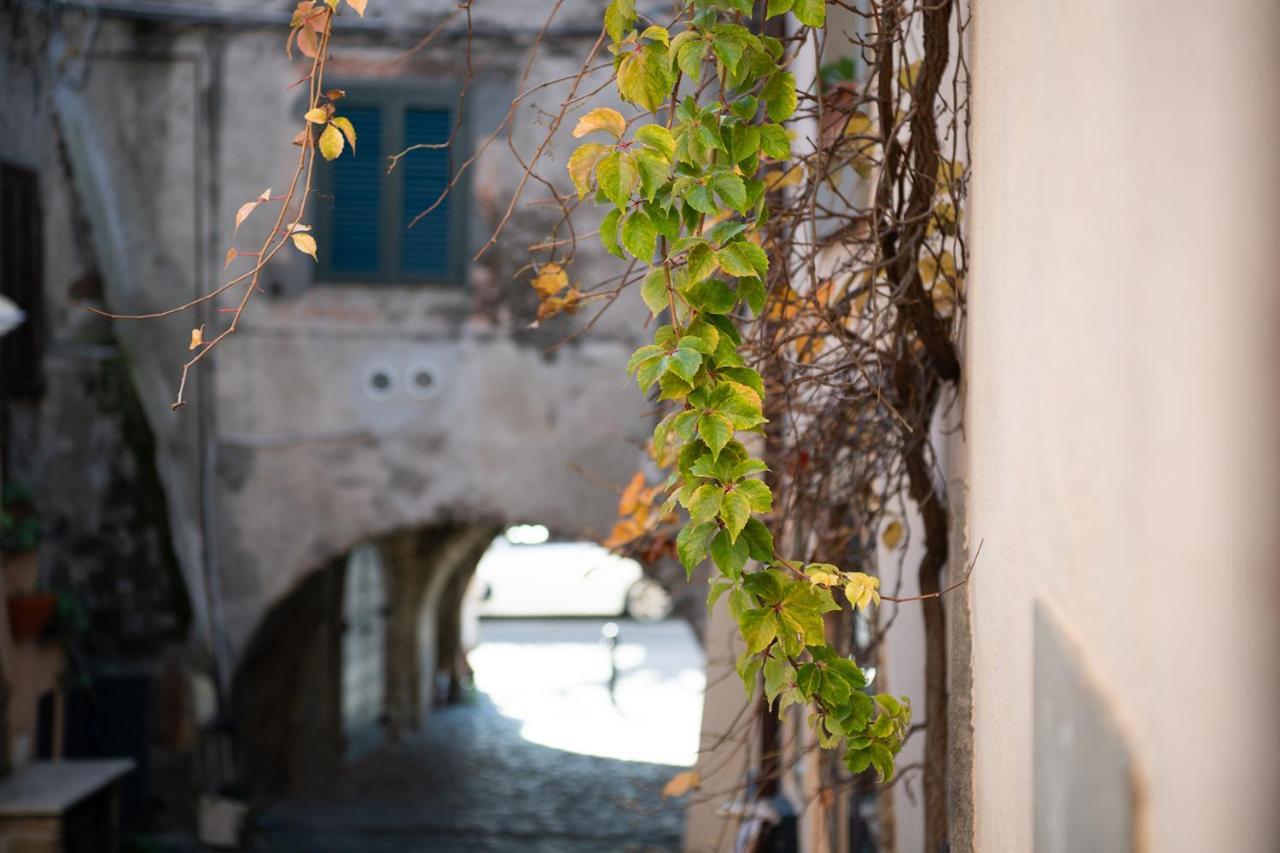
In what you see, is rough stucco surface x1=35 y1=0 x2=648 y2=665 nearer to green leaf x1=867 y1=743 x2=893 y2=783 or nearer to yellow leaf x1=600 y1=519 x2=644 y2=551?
yellow leaf x1=600 y1=519 x2=644 y2=551

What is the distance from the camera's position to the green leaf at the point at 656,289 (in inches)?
77.7

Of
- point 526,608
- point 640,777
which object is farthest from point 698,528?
point 526,608

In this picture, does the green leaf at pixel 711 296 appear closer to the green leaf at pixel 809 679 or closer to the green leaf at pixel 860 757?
the green leaf at pixel 809 679

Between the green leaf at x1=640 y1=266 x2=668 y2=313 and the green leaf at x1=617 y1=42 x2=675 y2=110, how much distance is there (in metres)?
0.23

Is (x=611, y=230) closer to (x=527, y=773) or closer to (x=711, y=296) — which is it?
(x=711, y=296)

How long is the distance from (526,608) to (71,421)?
43.0ft

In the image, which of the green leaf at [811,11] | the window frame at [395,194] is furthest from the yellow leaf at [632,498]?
the window frame at [395,194]

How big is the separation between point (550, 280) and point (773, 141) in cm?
128

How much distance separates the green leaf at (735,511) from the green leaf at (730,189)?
38 centimetres

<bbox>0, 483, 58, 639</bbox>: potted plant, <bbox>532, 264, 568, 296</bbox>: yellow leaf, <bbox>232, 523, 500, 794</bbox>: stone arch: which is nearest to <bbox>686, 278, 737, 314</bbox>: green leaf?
<bbox>532, 264, 568, 296</bbox>: yellow leaf

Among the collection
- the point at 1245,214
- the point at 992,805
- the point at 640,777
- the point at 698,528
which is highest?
the point at 1245,214

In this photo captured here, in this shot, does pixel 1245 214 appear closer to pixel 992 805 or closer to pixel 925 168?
pixel 992 805

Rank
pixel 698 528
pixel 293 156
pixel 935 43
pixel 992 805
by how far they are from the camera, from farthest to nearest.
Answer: pixel 293 156, pixel 935 43, pixel 698 528, pixel 992 805

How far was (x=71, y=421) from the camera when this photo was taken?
9695 millimetres
